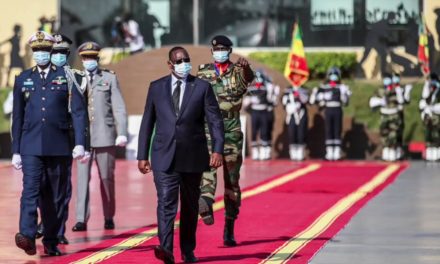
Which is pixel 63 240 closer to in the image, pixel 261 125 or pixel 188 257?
pixel 188 257

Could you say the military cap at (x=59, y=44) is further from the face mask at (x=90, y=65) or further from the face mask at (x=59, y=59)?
the face mask at (x=90, y=65)

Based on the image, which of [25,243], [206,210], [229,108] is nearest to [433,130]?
[229,108]

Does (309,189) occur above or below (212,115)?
below

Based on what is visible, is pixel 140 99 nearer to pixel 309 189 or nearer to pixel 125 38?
pixel 125 38

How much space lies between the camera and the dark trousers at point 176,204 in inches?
487

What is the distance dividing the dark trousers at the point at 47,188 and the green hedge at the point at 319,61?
75.7 feet

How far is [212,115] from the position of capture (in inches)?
503

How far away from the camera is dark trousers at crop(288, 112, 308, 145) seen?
3106 centimetres

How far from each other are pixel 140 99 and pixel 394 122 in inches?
217

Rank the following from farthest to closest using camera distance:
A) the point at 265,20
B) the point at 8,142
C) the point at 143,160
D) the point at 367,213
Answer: the point at 265,20, the point at 8,142, the point at 367,213, the point at 143,160

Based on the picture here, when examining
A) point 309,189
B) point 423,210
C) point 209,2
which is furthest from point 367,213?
point 209,2

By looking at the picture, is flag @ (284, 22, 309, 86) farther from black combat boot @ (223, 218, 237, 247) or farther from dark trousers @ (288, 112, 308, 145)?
black combat boot @ (223, 218, 237, 247)

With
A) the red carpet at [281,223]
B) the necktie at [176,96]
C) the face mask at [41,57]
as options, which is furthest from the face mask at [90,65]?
the necktie at [176,96]

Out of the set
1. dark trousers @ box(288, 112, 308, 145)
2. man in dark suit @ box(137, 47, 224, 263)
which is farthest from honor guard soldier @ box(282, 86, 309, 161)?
man in dark suit @ box(137, 47, 224, 263)
